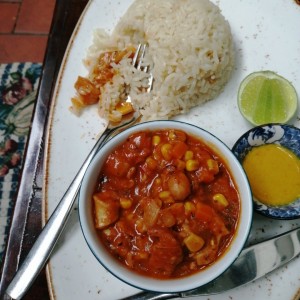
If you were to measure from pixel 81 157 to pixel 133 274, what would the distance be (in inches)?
26.2

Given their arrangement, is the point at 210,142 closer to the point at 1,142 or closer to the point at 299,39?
the point at 299,39

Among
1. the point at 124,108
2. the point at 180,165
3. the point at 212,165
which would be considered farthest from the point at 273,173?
the point at 124,108

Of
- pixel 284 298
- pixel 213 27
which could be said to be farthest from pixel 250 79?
pixel 284 298

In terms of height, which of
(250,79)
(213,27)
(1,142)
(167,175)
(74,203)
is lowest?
(1,142)

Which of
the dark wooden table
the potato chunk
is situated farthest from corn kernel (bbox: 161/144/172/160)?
the dark wooden table

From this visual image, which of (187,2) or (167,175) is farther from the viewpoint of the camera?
(187,2)

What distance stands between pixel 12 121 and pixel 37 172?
0.95 metres

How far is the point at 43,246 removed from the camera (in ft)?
5.55

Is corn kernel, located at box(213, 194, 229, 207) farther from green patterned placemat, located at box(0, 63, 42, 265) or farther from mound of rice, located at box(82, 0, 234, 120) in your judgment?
green patterned placemat, located at box(0, 63, 42, 265)

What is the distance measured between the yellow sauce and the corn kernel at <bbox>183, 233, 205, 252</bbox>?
0.37 metres

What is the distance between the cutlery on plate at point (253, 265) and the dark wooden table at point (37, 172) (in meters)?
0.58

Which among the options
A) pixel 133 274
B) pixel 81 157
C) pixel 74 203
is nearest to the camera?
pixel 133 274

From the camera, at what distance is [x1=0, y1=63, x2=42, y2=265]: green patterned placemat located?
262 centimetres

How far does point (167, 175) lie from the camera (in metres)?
1.53
